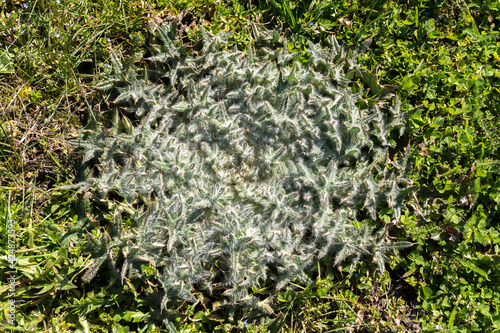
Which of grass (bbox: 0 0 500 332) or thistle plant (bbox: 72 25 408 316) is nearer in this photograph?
thistle plant (bbox: 72 25 408 316)

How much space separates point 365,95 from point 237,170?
147 cm

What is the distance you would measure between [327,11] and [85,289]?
12.0 ft

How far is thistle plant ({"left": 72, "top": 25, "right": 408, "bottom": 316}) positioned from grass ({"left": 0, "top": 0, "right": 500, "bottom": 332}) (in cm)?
26

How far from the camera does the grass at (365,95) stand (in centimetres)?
342

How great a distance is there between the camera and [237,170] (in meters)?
3.57

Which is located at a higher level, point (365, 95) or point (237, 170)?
point (365, 95)

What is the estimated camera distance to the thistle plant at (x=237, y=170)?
3.26 meters

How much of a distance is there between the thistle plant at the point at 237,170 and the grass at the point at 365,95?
26cm

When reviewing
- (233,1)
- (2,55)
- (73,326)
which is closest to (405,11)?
(233,1)

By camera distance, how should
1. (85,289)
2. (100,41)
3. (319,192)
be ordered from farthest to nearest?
(100,41) < (85,289) < (319,192)

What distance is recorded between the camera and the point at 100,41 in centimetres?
390

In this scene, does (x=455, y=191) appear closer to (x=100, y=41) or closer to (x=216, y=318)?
(x=216, y=318)

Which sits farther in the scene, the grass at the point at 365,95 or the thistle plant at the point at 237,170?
the grass at the point at 365,95

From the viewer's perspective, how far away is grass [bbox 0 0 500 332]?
342 centimetres
